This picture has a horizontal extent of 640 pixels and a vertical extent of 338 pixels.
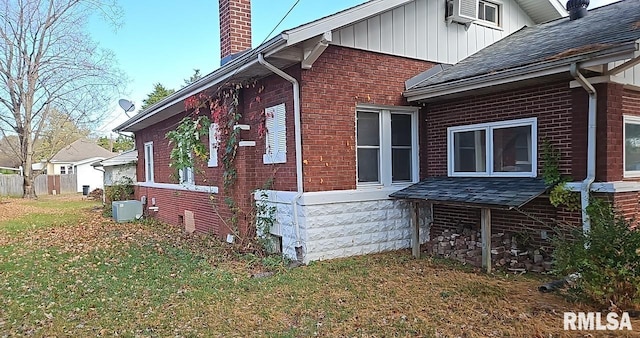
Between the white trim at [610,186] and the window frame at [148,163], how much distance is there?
13047mm

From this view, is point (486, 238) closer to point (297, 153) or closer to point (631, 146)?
point (631, 146)

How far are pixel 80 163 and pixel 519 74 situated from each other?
38.6 metres

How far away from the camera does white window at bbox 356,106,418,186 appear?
786 cm

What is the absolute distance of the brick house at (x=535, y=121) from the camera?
5.89 meters

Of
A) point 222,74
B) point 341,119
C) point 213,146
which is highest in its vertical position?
point 222,74

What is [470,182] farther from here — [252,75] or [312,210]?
[252,75]

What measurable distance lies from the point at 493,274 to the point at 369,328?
110 inches

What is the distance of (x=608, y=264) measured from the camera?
168 inches

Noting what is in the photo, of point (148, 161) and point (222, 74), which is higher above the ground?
point (222, 74)

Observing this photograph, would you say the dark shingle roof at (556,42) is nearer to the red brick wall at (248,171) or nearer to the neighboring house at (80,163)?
the red brick wall at (248,171)

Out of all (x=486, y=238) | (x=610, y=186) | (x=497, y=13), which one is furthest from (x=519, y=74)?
(x=497, y=13)

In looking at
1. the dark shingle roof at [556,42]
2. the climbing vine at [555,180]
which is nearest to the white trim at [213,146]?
the dark shingle roof at [556,42]

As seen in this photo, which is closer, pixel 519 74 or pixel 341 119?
A: pixel 519 74

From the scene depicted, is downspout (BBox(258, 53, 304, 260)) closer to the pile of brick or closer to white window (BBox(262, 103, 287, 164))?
white window (BBox(262, 103, 287, 164))
